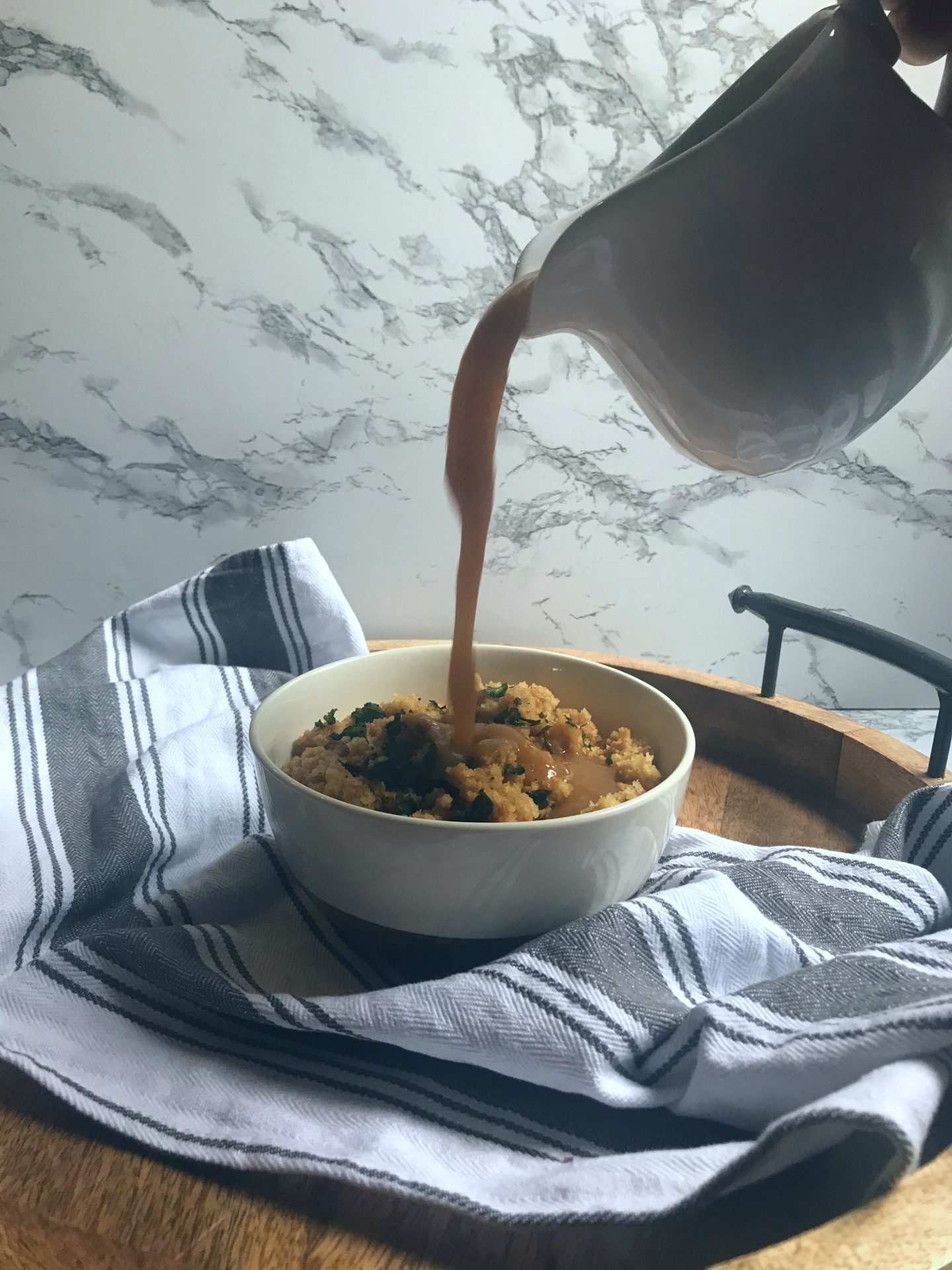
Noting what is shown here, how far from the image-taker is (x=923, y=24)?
433 millimetres

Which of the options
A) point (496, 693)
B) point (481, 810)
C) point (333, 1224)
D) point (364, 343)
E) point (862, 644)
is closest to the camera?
point (333, 1224)

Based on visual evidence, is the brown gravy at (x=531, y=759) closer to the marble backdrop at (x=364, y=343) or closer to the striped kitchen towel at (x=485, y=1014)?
the striped kitchen towel at (x=485, y=1014)

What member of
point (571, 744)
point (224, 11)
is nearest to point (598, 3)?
point (224, 11)

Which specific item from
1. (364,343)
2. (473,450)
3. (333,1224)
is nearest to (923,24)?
(473,450)

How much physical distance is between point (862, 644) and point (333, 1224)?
0.54m

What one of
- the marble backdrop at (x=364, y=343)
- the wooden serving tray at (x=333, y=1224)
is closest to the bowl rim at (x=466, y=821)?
the wooden serving tray at (x=333, y=1224)

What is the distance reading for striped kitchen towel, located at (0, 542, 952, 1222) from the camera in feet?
1.27

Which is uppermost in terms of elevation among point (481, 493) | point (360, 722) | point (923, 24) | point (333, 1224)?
point (923, 24)

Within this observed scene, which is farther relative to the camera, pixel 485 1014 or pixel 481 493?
pixel 481 493

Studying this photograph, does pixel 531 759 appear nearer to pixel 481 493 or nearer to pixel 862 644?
pixel 481 493

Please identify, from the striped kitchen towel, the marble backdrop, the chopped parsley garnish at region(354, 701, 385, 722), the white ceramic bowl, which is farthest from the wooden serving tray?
the marble backdrop

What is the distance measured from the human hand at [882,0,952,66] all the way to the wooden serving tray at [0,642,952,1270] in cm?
44

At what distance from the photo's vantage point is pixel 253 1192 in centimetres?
40

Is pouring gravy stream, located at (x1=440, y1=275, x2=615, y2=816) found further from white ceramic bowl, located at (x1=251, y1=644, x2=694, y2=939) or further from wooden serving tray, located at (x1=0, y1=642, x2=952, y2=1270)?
wooden serving tray, located at (x1=0, y1=642, x2=952, y2=1270)
